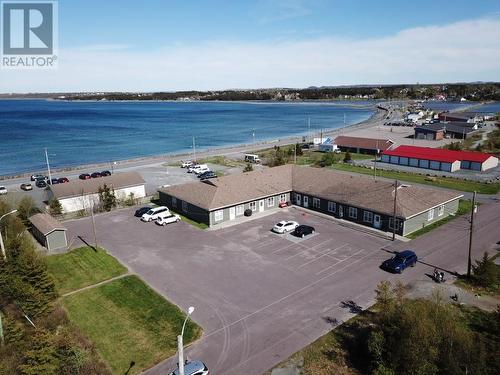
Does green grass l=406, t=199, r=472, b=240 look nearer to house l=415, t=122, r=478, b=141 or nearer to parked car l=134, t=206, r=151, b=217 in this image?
parked car l=134, t=206, r=151, b=217

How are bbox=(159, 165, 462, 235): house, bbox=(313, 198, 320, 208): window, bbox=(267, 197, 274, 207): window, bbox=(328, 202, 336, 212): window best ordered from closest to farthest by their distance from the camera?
bbox=(159, 165, 462, 235): house < bbox=(328, 202, 336, 212): window < bbox=(313, 198, 320, 208): window < bbox=(267, 197, 274, 207): window

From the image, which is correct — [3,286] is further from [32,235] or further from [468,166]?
[468,166]

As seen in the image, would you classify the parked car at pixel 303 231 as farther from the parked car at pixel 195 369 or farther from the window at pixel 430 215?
the parked car at pixel 195 369

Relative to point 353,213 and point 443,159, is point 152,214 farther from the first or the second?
point 443,159

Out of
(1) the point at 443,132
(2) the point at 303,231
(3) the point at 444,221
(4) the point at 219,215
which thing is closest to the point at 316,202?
(2) the point at 303,231

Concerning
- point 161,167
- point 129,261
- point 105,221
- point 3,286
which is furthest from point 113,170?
point 3,286

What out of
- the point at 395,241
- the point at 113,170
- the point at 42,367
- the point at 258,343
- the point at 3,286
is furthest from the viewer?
the point at 113,170


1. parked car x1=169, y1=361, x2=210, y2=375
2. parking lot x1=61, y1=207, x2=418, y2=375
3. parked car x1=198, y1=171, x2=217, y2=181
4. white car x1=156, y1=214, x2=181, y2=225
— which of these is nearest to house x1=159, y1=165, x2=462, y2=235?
white car x1=156, y1=214, x2=181, y2=225
